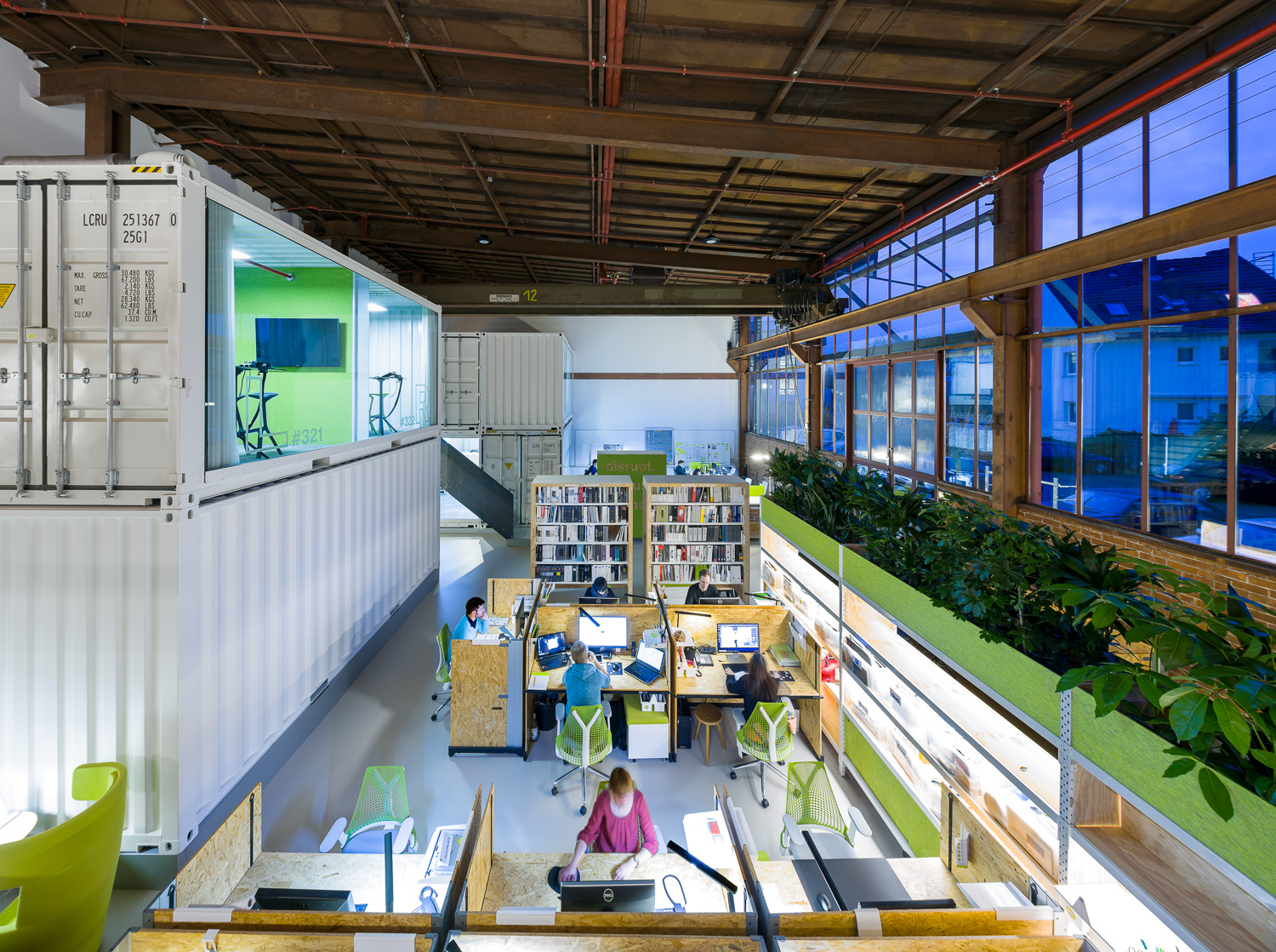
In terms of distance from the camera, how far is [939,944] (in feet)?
6.66

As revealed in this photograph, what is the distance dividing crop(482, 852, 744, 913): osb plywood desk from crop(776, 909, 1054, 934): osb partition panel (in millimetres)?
1005

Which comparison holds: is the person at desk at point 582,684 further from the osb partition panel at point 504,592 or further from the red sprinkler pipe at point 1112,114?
the red sprinkler pipe at point 1112,114

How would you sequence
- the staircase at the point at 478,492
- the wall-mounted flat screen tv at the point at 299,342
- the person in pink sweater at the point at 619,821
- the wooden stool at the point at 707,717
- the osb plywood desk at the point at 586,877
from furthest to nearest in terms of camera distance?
1. the staircase at the point at 478,492
2. the wooden stool at the point at 707,717
3. the wall-mounted flat screen tv at the point at 299,342
4. the person in pink sweater at the point at 619,821
5. the osb plywood desk at the point at 586,877

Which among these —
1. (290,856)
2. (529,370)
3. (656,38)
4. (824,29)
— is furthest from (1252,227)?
(529,370)

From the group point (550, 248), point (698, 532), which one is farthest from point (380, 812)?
point (550, 248)

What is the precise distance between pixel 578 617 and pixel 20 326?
4.64m

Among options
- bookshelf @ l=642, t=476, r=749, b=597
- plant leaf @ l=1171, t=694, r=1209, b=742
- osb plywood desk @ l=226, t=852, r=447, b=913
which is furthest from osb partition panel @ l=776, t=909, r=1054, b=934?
bookshelf @ l=642, t=476, r=749, b=597

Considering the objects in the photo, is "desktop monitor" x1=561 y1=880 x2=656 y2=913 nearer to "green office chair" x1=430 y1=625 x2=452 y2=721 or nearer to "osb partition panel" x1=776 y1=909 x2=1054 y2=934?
"osb partition panel" x1=776 y1=909 x2=1054 y2=934

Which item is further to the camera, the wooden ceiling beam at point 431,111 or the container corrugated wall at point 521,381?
the container corrugated wall at point 521,381

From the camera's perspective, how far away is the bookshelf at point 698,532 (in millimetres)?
10078

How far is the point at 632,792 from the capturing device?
12.1ft

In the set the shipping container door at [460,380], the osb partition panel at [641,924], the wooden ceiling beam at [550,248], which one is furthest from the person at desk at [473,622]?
the shipping container door at [460,380]

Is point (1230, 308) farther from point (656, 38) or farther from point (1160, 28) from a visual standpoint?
point (656, 38)

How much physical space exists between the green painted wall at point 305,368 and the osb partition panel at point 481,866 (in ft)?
11.4
